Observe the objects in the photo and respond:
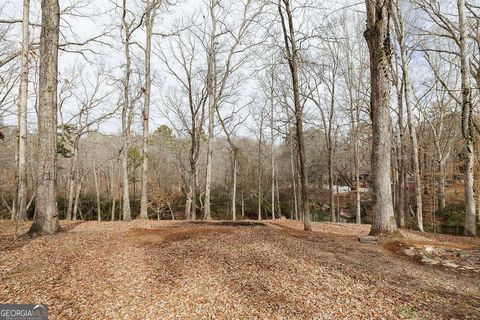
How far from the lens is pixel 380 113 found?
24.7 feet

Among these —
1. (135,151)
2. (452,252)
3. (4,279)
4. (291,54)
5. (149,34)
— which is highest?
(149,34)

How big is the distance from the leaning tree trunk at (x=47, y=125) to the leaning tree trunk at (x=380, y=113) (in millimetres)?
8164

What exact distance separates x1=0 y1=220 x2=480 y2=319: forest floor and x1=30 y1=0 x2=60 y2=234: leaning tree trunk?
0.56 meters

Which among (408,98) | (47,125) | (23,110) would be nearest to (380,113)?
(408,98)

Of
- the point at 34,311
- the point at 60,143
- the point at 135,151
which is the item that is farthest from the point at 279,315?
the point at 135,151

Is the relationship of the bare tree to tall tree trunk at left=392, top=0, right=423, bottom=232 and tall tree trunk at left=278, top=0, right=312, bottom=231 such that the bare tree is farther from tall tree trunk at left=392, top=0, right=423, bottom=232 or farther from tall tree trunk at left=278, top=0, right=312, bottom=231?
tall tree trunk at left=392, top=0, right=423, bottom=232

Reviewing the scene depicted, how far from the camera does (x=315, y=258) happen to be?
517 centimetres

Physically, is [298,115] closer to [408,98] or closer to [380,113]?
[380,113]

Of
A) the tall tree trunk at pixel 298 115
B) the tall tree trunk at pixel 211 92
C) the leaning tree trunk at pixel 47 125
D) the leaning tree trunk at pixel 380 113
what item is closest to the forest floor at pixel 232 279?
the leaning tree trunk at pixel 47 125

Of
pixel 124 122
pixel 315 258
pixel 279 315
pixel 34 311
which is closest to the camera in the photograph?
pixel 34 311

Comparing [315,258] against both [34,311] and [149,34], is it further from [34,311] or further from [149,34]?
[149,34]

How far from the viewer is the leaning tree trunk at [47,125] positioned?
6.20m

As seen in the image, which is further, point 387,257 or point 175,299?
point 387,257

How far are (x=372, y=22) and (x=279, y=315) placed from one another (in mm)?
7984
